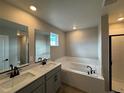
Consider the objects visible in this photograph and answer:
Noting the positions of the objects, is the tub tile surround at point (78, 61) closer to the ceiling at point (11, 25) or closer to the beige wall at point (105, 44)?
the beige wall at point (105, 44)

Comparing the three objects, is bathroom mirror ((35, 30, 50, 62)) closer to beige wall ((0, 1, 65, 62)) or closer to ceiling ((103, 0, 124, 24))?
beige wall ((0, 1, 65, 62))

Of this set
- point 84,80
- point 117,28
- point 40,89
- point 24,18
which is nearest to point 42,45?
point 24,18

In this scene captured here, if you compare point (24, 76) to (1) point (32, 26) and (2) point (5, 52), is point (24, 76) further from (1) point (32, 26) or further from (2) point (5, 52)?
(1) point (32, 26)

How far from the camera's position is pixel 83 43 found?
4371 mm

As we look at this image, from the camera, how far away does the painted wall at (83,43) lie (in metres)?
4.05

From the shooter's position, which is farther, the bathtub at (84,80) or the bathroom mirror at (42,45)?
the bathroom mirror at (42,45)

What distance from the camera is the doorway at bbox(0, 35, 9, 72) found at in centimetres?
159

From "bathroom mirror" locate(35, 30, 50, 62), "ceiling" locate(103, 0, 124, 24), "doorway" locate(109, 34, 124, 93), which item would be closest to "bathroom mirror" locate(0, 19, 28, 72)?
"bathroom mirror" locate(35, 30, 50, 62)

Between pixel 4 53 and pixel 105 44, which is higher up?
pixel 105 44

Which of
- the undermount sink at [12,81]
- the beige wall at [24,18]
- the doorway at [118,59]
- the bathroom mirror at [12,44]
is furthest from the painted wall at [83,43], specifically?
the undermount sink at [12,81]

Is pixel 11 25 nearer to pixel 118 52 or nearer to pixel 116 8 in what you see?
pixel 116 8

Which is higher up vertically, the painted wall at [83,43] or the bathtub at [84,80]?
the painted wall at [83,43]

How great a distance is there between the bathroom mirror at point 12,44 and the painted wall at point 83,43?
2.99 meters

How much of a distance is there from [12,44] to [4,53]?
27 cm
